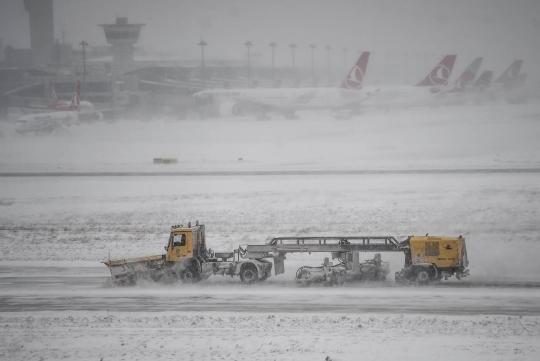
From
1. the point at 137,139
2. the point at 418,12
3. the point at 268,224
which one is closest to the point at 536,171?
the point at 268,224

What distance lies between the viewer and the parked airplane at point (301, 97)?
95.1 meters

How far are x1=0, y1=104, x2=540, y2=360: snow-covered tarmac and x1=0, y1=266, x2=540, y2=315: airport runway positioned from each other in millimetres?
99

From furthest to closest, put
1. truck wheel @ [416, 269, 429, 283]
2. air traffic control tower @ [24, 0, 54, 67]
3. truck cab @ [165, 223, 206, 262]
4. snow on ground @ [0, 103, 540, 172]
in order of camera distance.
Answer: air traffic control tower @ [24, 0, 54, 67] < snow on ground @ [0, 103, 540, 172] < truck cab @ [165, 223, 206, 262] < truck wheel @ [416, 269, 429, 283]

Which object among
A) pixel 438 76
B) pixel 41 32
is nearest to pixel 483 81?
pixel 438 76

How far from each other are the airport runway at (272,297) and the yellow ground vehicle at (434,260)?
1.55 feet

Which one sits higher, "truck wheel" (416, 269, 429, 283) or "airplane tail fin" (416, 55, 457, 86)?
"airplane tail fin" (416, 55, 457, 86)

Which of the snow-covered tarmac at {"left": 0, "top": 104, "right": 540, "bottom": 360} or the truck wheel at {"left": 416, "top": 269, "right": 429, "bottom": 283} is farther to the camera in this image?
the truck wheel at {"left": 416, "top": 269, "right": 429, "bottom": 283}

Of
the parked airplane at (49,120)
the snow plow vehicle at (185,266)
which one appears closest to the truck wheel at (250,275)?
the snow plow vehicle at (185,266)

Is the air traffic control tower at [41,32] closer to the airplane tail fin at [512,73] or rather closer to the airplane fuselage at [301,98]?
the airplane fuselage at [301,98]

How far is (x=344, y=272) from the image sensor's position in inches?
934

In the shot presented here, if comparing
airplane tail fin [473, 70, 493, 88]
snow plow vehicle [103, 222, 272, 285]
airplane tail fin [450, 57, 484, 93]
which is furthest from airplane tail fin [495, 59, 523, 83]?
snow plow vehicle [103, 222, 272, 285]

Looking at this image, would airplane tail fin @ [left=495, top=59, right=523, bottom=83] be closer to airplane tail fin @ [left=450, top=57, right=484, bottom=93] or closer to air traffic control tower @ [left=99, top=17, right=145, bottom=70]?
airplane tail fin @ [left=450, top=57, right=484, bottom=93]

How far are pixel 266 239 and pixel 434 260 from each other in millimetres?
9305

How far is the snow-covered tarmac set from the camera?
1678 cm
